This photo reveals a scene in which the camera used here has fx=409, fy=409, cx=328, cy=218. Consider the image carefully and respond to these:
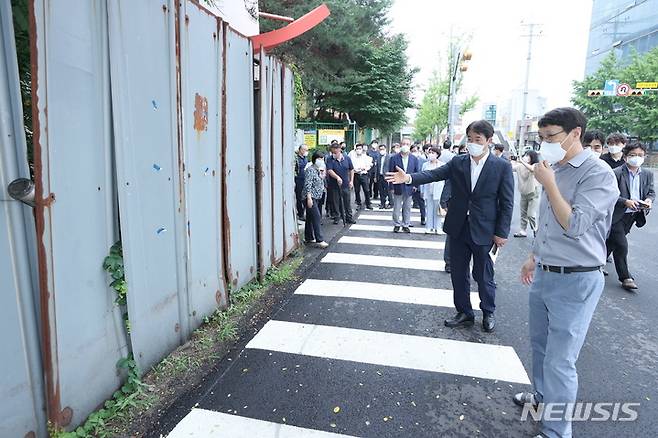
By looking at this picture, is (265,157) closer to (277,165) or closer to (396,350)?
(277,165)

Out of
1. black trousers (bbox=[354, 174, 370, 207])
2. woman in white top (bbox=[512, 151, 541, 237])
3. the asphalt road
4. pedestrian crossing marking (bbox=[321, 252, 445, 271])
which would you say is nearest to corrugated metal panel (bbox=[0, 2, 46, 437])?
the asphalt road

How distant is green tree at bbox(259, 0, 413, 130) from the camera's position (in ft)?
49.0

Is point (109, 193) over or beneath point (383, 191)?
over

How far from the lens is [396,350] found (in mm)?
3627

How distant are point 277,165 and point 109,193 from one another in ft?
10.2

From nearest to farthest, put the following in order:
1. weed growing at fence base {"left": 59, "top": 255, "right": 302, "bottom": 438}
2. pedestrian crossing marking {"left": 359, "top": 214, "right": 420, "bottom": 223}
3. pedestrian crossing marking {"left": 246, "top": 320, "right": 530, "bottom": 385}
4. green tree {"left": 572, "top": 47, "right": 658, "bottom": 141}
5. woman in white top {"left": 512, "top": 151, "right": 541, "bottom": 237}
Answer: weed growing at fence base {"left": 59, "top": 255, "right": 302, "bottom": 438} < pedestrian crossing marking {"left": 246, "top": 320, "right": 530, "bottom": 385} < woman in white top {"left": 512, "top": 151, "right": 541, "bottom": 237} < pedestrian crossing marking {"left": 359, "top": 214, "right": 420, "bottom": 223} < green tree {"left": 572, "top": 47, "right": 658, "bottom": 141}

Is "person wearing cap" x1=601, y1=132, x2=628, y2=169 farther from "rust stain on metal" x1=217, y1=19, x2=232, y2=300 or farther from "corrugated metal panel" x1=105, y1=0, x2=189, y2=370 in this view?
"corrugated metal panel" x1=105, y1=0, x2=189, y2=370

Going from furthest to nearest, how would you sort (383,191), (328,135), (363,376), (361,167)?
(328,135), (383,191), (361,167), (363,376)

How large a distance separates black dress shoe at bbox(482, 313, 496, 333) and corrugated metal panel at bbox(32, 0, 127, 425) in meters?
3.26

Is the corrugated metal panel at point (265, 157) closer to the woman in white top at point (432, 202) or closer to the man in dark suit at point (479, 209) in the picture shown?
the man in dark suit at point (479, 209)

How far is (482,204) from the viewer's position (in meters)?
3.78

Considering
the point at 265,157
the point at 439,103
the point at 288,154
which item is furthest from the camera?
the point at 439,103

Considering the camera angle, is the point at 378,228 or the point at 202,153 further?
the point at 378,228

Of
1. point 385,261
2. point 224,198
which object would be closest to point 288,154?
point 224,198
